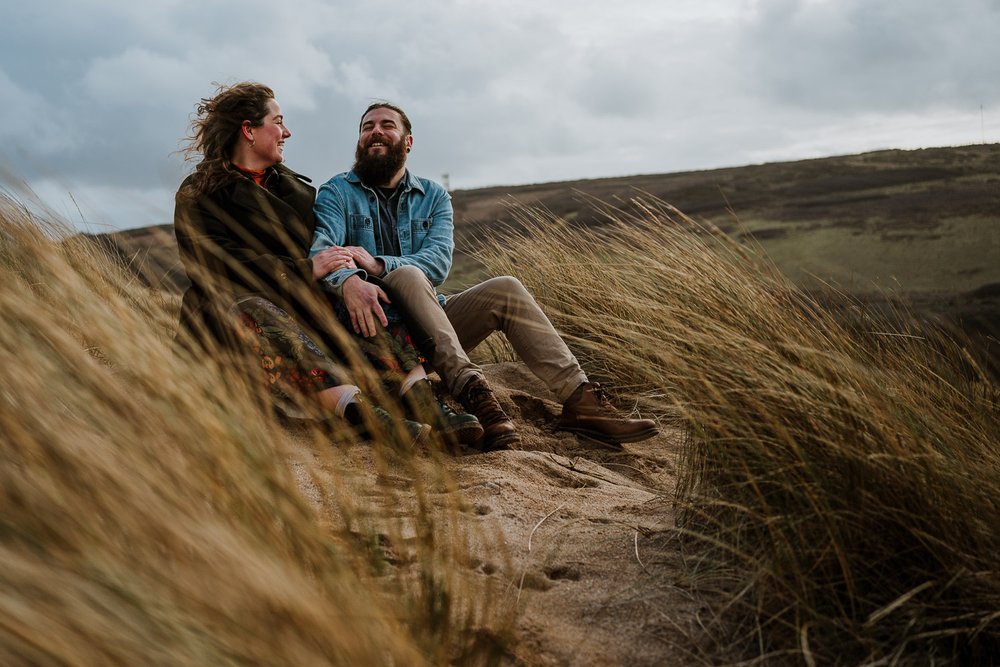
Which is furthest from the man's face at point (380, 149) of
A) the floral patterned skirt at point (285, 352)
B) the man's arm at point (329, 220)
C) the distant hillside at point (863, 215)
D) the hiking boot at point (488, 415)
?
the distant hillside at point (863, 215)

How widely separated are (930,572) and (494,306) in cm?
195

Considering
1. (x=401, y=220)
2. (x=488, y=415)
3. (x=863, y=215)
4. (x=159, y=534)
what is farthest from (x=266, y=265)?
(x=863, y=215)

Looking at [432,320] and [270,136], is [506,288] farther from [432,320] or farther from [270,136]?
[270,136]

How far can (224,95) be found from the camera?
3182 mm

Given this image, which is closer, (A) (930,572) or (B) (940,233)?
(A) (930,572)

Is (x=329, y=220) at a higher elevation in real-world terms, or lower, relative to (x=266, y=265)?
higher

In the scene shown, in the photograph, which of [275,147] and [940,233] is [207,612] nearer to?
[275,147]

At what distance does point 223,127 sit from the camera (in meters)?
3.15

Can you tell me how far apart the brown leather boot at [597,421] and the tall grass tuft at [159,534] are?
1.64 m

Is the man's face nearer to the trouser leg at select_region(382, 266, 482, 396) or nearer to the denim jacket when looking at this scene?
the denim jacket

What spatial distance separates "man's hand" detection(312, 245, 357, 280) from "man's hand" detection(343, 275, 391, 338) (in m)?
0.10

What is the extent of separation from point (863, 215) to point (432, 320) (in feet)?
39.8

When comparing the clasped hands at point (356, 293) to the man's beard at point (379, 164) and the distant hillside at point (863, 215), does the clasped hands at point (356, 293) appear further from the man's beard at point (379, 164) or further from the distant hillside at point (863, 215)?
the distant hillside at point (863, 215)

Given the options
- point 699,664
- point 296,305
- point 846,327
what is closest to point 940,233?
point 846,327
